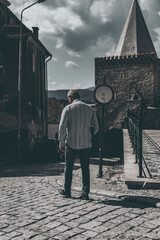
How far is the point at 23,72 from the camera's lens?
18.2 m

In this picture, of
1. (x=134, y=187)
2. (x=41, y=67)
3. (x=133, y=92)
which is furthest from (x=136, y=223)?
(x=133, y=92)

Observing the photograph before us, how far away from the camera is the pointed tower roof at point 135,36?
37344mm

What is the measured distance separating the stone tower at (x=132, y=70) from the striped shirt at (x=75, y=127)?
27576 millimetres

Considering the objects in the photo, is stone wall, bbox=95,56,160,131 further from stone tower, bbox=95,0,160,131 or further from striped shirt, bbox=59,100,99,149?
striped shirt, bbox=59,100,99,149

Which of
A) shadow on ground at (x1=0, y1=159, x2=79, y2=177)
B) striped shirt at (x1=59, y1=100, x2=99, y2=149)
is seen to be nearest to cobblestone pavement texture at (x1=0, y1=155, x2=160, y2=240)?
striped shirt at (x1=59, y1=100, x2=99, y2=149)

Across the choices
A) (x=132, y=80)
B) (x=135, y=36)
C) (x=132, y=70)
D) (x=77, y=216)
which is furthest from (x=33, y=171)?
(x=135, y=36)

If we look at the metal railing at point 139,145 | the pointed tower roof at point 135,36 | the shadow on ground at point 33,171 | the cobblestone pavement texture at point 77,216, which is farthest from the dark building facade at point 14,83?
Result: the pointed tower roof at point 135,36

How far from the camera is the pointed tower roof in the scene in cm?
3734

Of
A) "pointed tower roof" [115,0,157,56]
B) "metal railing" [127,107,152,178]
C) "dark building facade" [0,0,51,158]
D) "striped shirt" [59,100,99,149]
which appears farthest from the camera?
"pointed tower roof" [115,0,157,56]

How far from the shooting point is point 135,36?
123 ft

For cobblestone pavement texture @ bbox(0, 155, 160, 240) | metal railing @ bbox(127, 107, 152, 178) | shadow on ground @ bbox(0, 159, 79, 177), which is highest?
metal railing @ bbox(127, 107, 152, 178)

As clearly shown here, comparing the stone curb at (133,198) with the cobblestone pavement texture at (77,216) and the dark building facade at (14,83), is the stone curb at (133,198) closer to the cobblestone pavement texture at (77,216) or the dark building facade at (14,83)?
the cobblestone pavement texture at (77,216)

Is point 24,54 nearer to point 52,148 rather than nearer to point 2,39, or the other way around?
point 2,39

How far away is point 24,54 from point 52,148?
253 inches
